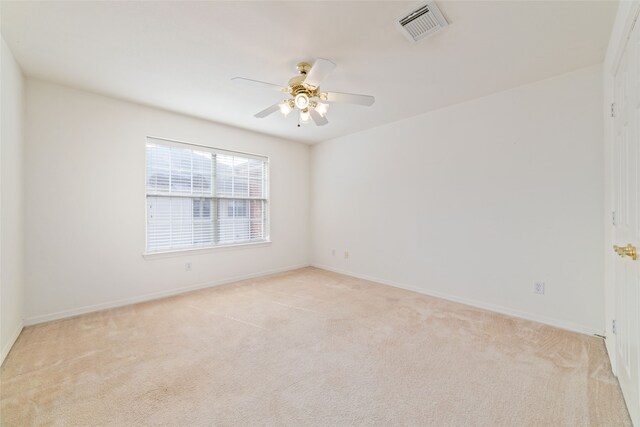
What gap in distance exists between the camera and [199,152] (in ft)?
12.6

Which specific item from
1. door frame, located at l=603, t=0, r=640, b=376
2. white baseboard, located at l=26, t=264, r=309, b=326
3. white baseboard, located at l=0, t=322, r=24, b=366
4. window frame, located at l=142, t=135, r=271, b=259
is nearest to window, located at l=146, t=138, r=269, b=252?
window frame, located at l=142, t=135, r=271, b=259

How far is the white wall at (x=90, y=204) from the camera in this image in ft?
8.73

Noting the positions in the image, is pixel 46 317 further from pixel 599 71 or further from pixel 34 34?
pixel 599 71

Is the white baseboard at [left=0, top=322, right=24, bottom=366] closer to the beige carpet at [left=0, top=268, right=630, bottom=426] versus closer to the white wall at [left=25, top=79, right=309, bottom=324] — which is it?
the beige carpet at [left=0, top=268, right=630, bottom=426]

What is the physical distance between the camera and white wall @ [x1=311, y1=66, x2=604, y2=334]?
2436mm

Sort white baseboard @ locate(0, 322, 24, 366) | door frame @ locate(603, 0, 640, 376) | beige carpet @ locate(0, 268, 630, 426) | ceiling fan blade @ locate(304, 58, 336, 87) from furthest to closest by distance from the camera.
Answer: white baseboard @ locate(0, 322, 24, 366), ceiling fan blade @ locate(304, 58, 336, 87), door frame @ locate(603, 0, 640, 376), beige carpet @ locate(0, 268, 630, 426)

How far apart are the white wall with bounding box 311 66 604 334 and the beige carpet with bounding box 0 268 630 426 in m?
0.40

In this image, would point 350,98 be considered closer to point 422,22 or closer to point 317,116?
point 317,116

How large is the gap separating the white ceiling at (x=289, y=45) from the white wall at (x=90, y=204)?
36cm

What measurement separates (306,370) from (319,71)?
7.16ft

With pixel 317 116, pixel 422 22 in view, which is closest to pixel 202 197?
pixel 317 116

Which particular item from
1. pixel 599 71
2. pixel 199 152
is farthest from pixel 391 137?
pixel 199 152

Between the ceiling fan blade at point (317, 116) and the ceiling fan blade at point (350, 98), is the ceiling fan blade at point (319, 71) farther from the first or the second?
the ceiling fan blade at point (317, 116)

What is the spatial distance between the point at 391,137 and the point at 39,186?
13.6 ft
